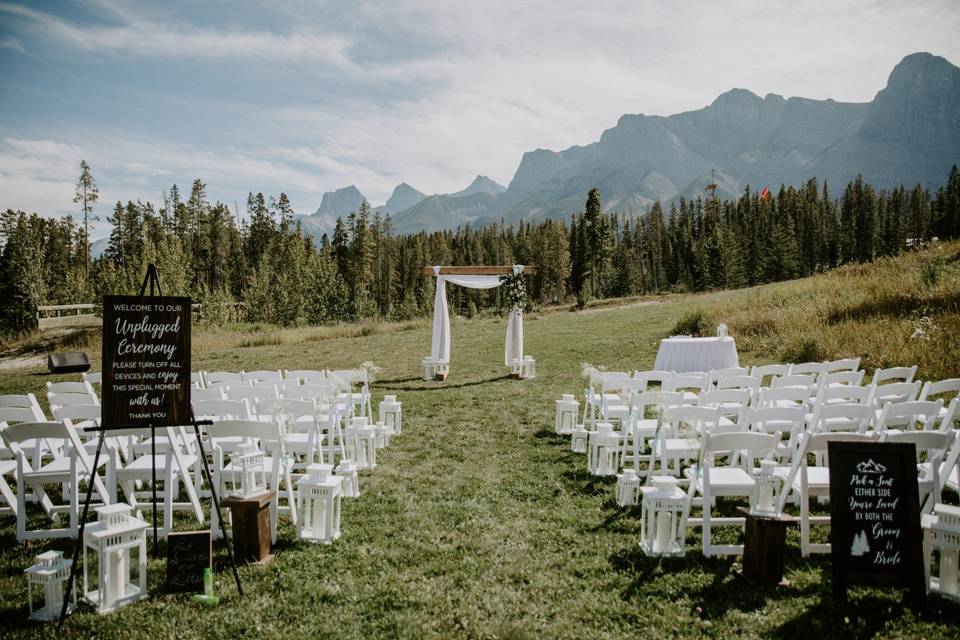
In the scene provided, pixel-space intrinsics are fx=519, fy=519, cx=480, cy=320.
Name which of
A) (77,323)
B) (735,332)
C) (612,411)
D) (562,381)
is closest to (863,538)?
(612,411)

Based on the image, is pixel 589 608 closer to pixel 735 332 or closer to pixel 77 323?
pixel 735 332

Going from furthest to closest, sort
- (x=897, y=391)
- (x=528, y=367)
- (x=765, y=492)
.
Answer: (x=528, y=367) < (x=897, y=391) < (x=765, y=492)

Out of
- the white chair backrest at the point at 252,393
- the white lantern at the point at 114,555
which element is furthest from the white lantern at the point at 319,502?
the white chair backrest at the point at 252,393

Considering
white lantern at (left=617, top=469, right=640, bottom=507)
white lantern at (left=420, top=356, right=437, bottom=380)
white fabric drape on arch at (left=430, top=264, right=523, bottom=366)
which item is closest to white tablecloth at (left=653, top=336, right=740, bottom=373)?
white fabric drape on arch at (left=430, top=264, right=523, bottom=366)

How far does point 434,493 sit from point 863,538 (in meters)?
3.84

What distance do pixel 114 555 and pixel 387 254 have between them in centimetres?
6692

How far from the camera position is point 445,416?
961cm

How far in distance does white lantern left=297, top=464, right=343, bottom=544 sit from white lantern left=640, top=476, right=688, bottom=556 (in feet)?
8.48

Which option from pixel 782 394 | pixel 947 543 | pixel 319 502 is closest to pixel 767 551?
pixel 947 543

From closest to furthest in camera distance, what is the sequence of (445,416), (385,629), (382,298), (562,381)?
(385,629)
(445,416)
(562,381)
(382,298)

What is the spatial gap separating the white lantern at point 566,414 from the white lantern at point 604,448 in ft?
4.64

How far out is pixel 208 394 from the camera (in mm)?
6375

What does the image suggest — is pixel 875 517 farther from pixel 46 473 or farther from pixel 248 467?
pixel 46 473

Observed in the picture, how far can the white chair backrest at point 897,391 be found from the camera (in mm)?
5682
